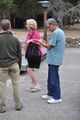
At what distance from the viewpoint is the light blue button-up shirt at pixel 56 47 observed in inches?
322

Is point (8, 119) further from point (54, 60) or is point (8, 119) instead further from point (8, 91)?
point (8, 91)

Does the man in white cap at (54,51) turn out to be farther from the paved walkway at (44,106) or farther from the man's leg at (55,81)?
the paved walkway at (44,106)

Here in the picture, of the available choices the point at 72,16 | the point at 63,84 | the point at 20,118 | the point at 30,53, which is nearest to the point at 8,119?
the point at 20,118

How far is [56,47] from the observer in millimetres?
8273

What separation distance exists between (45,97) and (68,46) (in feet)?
56.9

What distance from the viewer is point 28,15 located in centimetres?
3709

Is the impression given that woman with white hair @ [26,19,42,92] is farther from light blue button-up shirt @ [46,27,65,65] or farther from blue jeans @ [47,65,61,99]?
blue jeans @ [47,65,61,99]

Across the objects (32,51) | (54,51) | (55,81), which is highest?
(54,51)

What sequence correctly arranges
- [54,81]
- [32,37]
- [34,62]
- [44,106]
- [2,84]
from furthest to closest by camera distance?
[34,62]
[32,37]
[54,81]
[44,106]
[2,84]

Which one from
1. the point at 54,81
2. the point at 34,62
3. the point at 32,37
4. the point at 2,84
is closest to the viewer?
the point at 2,84

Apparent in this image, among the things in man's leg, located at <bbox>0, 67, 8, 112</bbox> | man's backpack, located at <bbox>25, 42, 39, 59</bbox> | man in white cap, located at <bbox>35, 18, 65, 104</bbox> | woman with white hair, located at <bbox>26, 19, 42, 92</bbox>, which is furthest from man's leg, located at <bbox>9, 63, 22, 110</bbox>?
man's backpack, located at <bbox>25, 42, 39, 59</bbox>

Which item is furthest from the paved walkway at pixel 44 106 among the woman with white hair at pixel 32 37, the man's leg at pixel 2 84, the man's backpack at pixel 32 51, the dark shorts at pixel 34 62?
the man's backpack at pixel 32 51

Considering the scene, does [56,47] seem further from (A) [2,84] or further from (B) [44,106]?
(A) [2,84]

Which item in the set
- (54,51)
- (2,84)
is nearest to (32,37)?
(54,51)
